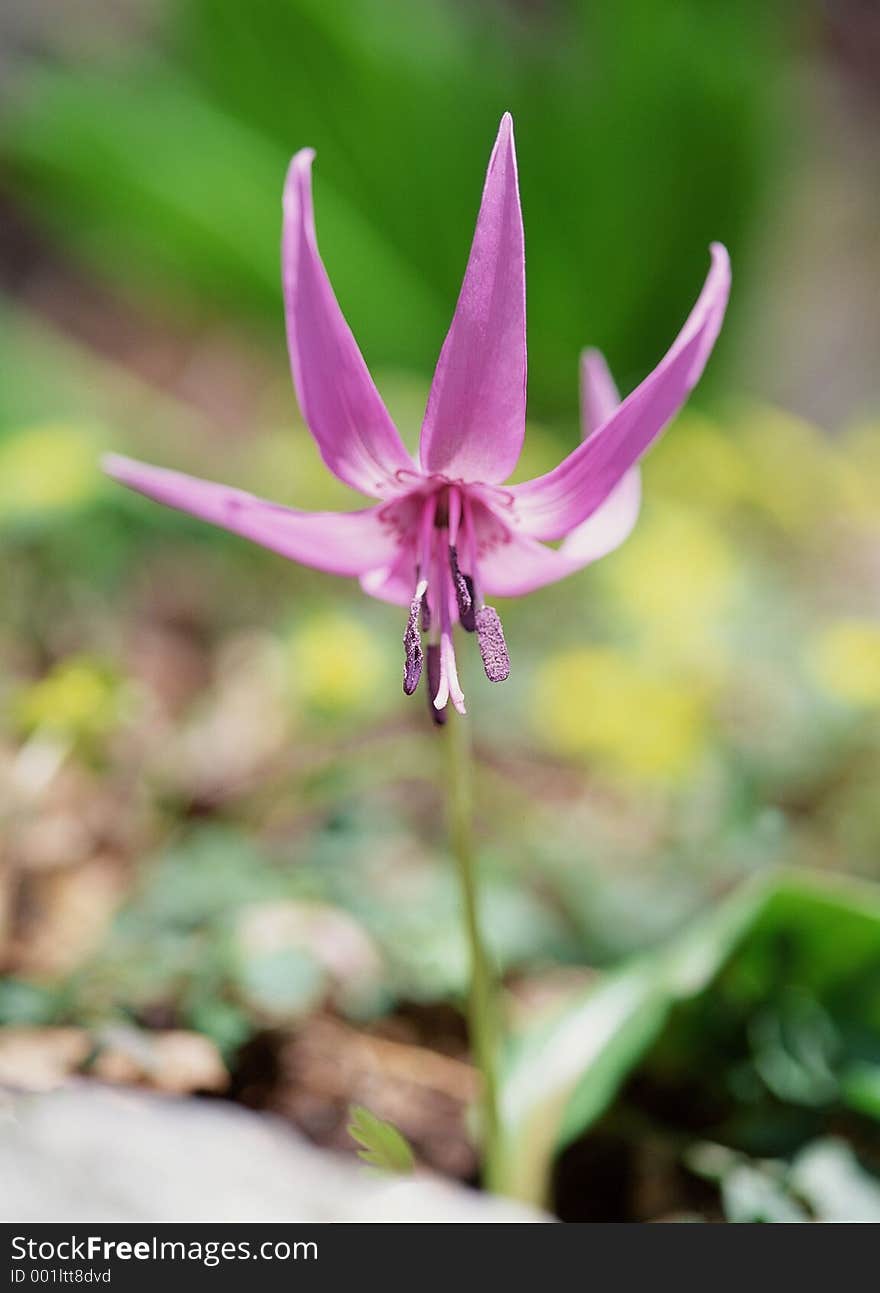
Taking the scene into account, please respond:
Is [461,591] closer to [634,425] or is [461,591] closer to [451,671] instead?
[451,671]

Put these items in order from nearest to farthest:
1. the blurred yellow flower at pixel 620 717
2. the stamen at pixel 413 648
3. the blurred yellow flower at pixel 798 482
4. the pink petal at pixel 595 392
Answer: the stamen at pixel 413 648
the pink petal at pixel 595 392
the blurred yellow flower at pixel 620 717
the blurred yellow flower at pixel 798 482

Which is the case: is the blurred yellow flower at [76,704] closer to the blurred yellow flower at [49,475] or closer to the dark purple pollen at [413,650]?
the blurred yellow flower at [49,475]

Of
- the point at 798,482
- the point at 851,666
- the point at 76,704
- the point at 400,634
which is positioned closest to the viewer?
the point at 76,704

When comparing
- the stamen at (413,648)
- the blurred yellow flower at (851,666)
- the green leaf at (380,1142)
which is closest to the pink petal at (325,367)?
the stamen at (413,648)

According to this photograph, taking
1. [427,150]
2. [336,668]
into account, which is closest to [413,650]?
[336,668]

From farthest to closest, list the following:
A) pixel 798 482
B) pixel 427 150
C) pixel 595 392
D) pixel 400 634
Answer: pixel 427 150 → pixel 798 482 → pixel 400 634 → pixel 595 392

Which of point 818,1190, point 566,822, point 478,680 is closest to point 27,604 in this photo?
point 478,680
